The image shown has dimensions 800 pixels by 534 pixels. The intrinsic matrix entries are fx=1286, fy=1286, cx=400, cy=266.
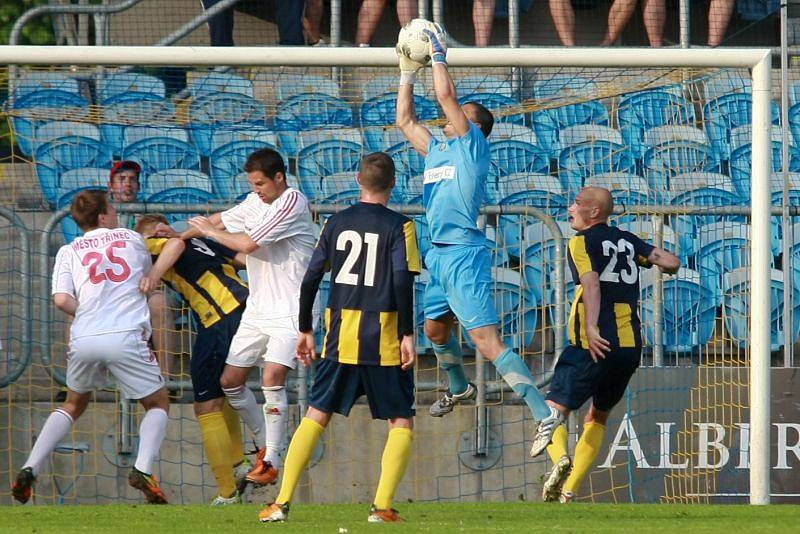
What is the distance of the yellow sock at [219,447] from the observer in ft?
25.5

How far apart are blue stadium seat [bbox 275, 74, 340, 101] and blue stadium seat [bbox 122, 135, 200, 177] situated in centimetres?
87

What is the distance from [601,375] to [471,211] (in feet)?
4.65

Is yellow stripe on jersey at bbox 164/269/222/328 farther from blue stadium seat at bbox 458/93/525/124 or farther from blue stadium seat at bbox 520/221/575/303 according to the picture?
blue stadium seat at bbox 458/93/525/124

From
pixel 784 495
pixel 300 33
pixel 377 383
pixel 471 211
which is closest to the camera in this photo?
pixel 377 383

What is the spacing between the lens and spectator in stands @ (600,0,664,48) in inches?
497

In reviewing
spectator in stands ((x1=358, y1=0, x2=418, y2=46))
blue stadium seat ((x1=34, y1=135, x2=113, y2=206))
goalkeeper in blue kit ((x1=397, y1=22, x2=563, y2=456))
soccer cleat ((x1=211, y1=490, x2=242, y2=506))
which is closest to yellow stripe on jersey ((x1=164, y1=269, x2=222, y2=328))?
soccer cleat ((x1=211, y1=490, x2=242, y2=506))

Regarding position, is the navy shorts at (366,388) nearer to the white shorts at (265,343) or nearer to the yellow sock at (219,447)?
the white shorts at (265,343)

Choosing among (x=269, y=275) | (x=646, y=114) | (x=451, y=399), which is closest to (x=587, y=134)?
(x=646, y=114)

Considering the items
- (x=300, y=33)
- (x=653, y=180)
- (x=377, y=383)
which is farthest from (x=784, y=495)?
(x=300, y=33)

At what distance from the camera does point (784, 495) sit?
28.1 feet

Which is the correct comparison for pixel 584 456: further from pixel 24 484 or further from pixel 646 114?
pixel 646 114

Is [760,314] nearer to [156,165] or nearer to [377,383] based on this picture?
[377,383]

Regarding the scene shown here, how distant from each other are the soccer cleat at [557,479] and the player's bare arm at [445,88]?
6.05ft

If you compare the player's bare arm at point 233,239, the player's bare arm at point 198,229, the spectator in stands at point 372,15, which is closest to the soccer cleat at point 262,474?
the player's bare arm at point 233,239
